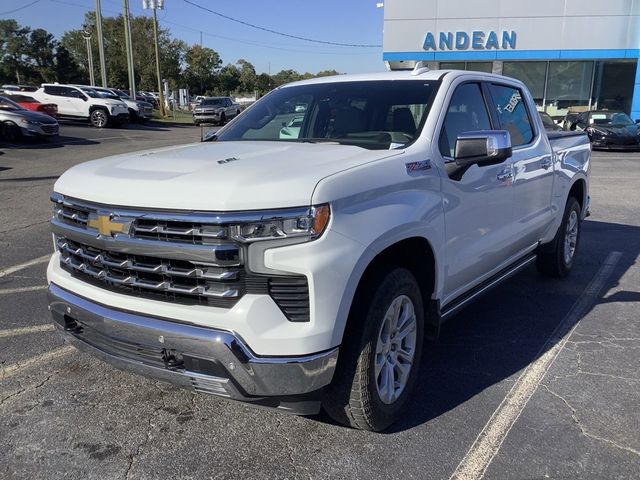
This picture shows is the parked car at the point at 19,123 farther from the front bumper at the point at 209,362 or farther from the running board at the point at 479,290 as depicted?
the front bumper at the point at 209,362

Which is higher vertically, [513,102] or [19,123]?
[513,102]

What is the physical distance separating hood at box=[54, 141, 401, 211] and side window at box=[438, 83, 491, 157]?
0.59 m

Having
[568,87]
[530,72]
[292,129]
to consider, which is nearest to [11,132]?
[292,129]

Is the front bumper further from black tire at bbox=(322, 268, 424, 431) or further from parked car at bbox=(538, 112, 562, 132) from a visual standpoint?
parked car at bbox=(538, 112, 562, 132)

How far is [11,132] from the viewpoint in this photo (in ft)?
63.9

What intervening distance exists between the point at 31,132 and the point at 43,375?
1810 centimetres

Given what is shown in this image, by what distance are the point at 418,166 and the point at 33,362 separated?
2.88m

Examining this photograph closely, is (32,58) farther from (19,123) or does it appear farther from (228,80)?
(19,123)

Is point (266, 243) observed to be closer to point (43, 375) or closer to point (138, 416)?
point (138, 416)

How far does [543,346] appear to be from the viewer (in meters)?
4.33

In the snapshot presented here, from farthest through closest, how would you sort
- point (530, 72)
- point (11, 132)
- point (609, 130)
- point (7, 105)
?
point (530, 72), point (609, 130), point (7, 105), point (11, 132)

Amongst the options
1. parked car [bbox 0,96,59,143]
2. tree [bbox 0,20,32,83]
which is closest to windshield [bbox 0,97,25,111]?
parked car [bbox 0,96,59,143]

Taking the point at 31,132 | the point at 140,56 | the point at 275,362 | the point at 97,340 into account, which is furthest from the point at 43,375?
the point at 140,56

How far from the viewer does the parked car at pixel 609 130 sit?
20.4 meters
